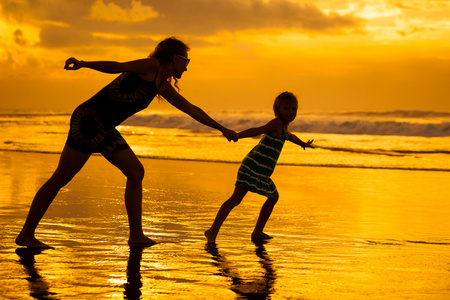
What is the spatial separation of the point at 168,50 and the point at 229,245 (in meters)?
1.73

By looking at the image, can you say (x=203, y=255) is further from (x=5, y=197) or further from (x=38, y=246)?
(x=5, y=197)

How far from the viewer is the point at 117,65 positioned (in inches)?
209

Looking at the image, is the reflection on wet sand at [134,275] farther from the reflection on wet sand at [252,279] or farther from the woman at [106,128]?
the reflection on wet sand at [252,279]

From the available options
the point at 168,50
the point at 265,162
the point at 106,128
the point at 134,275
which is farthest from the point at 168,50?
the point at 134,275

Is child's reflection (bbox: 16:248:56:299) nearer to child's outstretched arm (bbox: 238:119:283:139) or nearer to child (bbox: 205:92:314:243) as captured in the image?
child (bbox: 205:92:314:243)

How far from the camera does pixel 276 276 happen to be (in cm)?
458

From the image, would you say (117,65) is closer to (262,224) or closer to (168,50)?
(168,50)

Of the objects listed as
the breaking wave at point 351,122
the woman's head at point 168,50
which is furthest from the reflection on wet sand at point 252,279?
the breaking wave at point 351,122

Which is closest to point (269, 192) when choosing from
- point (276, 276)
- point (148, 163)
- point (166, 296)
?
point (276, 276)

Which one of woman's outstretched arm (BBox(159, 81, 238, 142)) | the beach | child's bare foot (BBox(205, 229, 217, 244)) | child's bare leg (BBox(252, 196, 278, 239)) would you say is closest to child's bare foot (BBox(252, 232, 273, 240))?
child's bare leg (BBox(252, 196, 278, 239))

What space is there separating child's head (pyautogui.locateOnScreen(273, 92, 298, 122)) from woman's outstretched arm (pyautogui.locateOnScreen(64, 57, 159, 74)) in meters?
1.42

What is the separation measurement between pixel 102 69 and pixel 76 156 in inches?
29.5

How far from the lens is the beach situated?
419cm

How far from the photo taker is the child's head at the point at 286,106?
6.42 m
